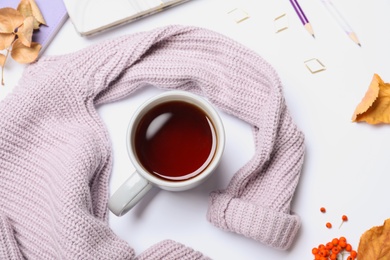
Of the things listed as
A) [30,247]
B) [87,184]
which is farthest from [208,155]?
[30,247]

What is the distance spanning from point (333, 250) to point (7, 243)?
43 centimetres

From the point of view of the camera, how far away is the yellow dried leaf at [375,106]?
0.73m

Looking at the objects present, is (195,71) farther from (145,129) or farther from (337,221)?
(337,221)

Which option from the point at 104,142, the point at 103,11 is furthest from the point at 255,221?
the point at 103,11

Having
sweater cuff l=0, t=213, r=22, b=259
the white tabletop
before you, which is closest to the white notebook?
the white tabletop

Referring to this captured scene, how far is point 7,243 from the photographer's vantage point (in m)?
0.69

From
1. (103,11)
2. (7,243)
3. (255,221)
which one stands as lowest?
(255,221)

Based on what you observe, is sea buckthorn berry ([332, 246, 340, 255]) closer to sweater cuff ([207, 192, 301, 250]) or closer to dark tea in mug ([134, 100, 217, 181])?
sweater cuff ([207, 192, 301, 250])

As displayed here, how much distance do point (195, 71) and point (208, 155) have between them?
13cm

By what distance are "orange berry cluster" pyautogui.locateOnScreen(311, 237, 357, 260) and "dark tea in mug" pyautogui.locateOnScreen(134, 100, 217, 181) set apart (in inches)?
7.8

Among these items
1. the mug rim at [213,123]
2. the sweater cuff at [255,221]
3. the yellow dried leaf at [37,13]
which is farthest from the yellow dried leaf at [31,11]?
the sweater cuff at [255,221]

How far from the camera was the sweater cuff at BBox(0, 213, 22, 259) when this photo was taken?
69cm

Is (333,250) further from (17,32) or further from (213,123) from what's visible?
(17,32)

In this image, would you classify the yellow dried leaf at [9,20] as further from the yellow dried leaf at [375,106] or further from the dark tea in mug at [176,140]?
the yellow dried leaf at [375,106]
